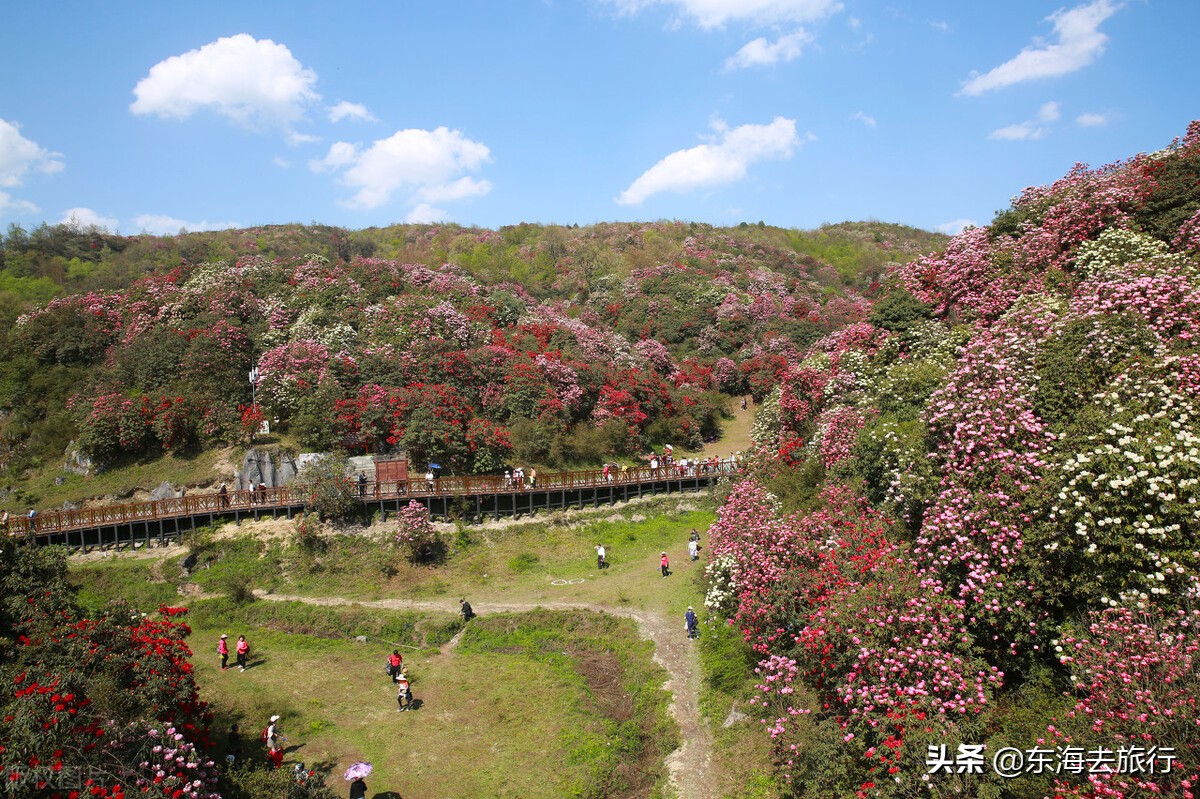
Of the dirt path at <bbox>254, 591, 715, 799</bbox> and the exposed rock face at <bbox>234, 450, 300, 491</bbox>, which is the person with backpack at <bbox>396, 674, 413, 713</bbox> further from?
the exposed rock face at <bbox>234, 450, 300, 491</bbox>

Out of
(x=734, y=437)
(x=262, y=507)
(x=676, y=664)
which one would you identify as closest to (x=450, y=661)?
(x=676, y=664)

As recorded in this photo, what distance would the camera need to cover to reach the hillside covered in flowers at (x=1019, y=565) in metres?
9.63

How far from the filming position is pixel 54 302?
1692 inches

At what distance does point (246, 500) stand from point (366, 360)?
32.2ft

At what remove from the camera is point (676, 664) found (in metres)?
19.7

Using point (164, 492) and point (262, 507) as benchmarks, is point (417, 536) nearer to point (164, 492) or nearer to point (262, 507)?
point (262, 507)

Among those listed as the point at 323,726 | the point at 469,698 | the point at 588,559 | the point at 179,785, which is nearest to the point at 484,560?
the point at 588,559

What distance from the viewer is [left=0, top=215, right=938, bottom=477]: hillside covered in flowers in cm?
3359

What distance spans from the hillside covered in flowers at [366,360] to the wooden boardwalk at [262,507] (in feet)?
7.47

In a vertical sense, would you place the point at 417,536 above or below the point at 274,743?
above

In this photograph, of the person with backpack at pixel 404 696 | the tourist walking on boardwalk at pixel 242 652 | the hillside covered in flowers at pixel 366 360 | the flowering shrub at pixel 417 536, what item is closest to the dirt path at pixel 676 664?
the flowering shrub at pixel 417 536

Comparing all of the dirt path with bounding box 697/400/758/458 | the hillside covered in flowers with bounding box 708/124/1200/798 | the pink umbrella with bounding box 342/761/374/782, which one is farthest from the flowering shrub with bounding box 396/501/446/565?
the dirt path with bounding box 697/400/758/458

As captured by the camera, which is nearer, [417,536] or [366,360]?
[417,536]

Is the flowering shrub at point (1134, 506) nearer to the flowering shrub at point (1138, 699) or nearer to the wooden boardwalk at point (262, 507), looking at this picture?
the flowering shrub at point (1138, 699)
